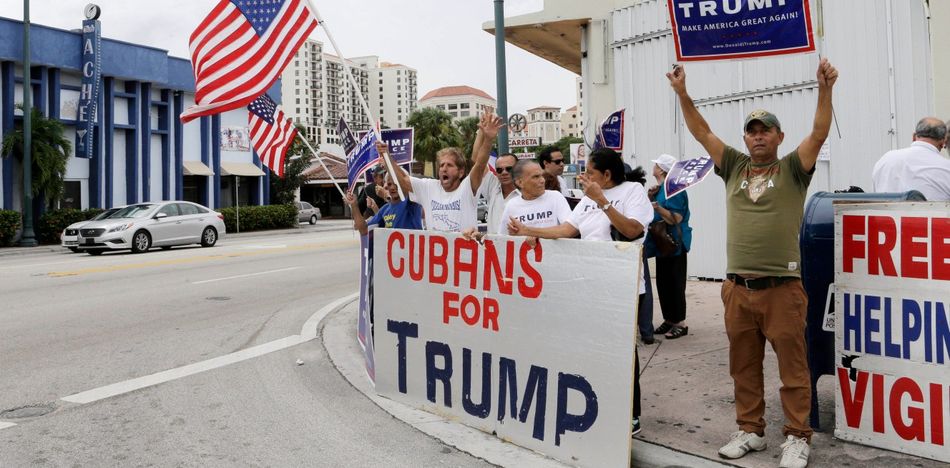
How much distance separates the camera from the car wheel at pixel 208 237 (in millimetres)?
23427

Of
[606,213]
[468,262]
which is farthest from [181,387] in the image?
[606,213]

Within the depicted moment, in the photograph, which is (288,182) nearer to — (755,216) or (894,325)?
(755,216)

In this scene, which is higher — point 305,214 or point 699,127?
point 305,214

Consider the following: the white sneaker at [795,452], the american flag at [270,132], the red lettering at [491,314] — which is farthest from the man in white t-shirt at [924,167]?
the american flag at [270,132]

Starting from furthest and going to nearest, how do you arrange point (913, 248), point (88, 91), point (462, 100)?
1. point (462, 100)
2. point (88, 91)
3. point (913, 248)

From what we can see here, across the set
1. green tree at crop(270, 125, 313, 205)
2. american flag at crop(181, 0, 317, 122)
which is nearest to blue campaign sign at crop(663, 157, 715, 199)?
american flag at crop(181, 0, 317, 122)

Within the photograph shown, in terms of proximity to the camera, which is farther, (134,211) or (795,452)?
(134,211)

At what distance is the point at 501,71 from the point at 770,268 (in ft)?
31.1

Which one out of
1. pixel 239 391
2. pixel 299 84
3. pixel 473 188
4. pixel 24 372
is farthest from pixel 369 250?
pixel 299 84

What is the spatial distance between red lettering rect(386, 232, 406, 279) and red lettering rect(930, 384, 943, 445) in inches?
129

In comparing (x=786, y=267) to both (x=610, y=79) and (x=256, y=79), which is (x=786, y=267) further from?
(x=610, y=79)

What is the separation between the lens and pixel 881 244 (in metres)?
4.13

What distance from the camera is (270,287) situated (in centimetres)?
1261

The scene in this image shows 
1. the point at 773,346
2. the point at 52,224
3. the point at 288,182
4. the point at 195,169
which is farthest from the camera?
the point at 288,182
